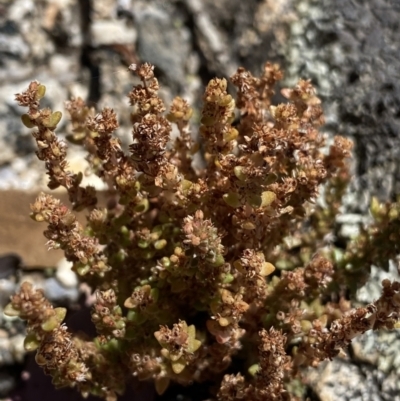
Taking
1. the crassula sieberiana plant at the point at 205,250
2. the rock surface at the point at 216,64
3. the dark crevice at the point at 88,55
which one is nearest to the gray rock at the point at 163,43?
the rock surface at the point at 216,64

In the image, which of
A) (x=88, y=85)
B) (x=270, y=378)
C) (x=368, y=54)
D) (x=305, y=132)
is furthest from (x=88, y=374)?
(x=88, y=85)

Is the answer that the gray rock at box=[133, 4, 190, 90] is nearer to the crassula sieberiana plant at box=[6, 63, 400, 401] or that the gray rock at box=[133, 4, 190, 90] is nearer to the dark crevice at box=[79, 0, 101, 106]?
the dark crevice at box=[79, 0, 101, 106]

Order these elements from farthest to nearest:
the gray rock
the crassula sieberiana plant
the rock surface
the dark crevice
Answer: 1. the dark crevice
2. the gray rock
3. the rock surface
4. the crassula sieberiana plant

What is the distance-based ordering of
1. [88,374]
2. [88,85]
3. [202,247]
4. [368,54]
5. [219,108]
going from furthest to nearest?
[88,85]
[368,54]
[88,374]
[219,108]
[202,247]

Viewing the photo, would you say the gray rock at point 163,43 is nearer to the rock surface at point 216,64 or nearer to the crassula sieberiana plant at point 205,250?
the rock surface at point 216,64

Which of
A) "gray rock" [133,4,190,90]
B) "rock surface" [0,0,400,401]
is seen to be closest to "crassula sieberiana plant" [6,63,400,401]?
"rock surface" [0,0,400,401]

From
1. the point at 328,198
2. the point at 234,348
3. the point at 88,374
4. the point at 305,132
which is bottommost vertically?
the point at 88,374

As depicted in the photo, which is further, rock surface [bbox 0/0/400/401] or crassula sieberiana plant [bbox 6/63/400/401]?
rock surface [bbox 0/0/400/401]

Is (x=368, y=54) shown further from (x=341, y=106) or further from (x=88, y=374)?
(x=88, y=374)

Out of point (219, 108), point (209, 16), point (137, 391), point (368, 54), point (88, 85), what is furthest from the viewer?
point (88, 85)
